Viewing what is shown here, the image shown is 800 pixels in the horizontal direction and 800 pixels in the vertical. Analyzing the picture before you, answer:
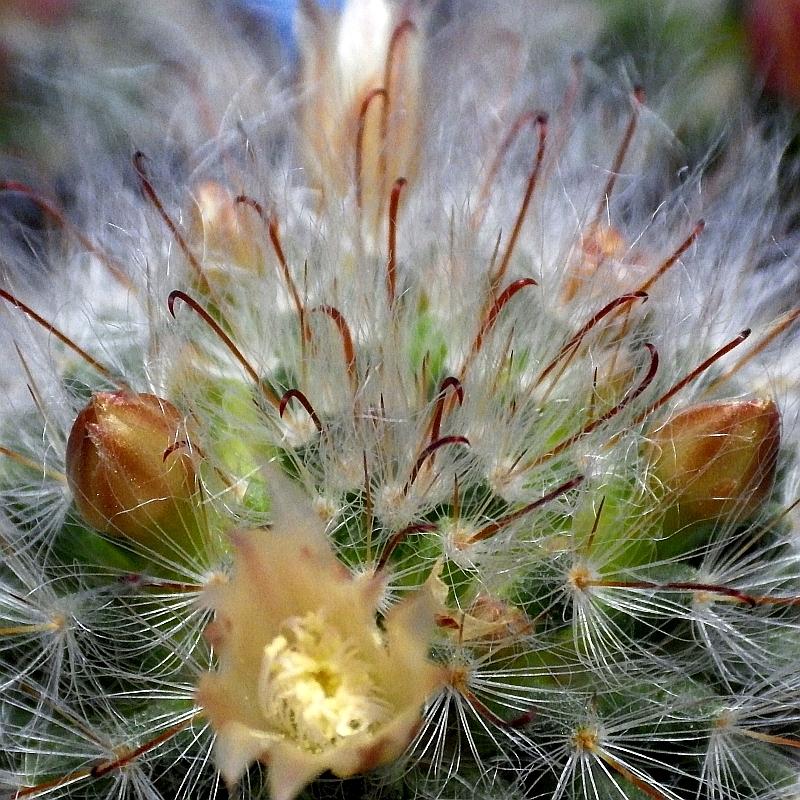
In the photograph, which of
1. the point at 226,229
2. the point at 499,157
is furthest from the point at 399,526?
the point at 499,157

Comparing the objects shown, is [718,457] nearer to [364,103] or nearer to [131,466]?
[131,466]

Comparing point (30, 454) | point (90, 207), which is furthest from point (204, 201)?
point (30, 454)

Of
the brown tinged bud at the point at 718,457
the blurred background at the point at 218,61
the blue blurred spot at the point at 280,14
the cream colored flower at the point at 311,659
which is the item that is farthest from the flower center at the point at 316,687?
the blue blurred spot at the point at 280,14

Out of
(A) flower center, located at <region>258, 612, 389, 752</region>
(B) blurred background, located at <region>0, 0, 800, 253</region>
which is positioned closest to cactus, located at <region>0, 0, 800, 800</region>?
(A) flower center, located at <region>258, 612, 389, 752</region>

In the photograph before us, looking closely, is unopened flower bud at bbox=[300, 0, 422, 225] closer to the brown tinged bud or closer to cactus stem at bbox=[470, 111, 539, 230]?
cactus stem at bbox=[470, 111, 539, 230]

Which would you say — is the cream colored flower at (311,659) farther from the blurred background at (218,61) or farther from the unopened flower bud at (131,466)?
the blurred background at (218,61)
